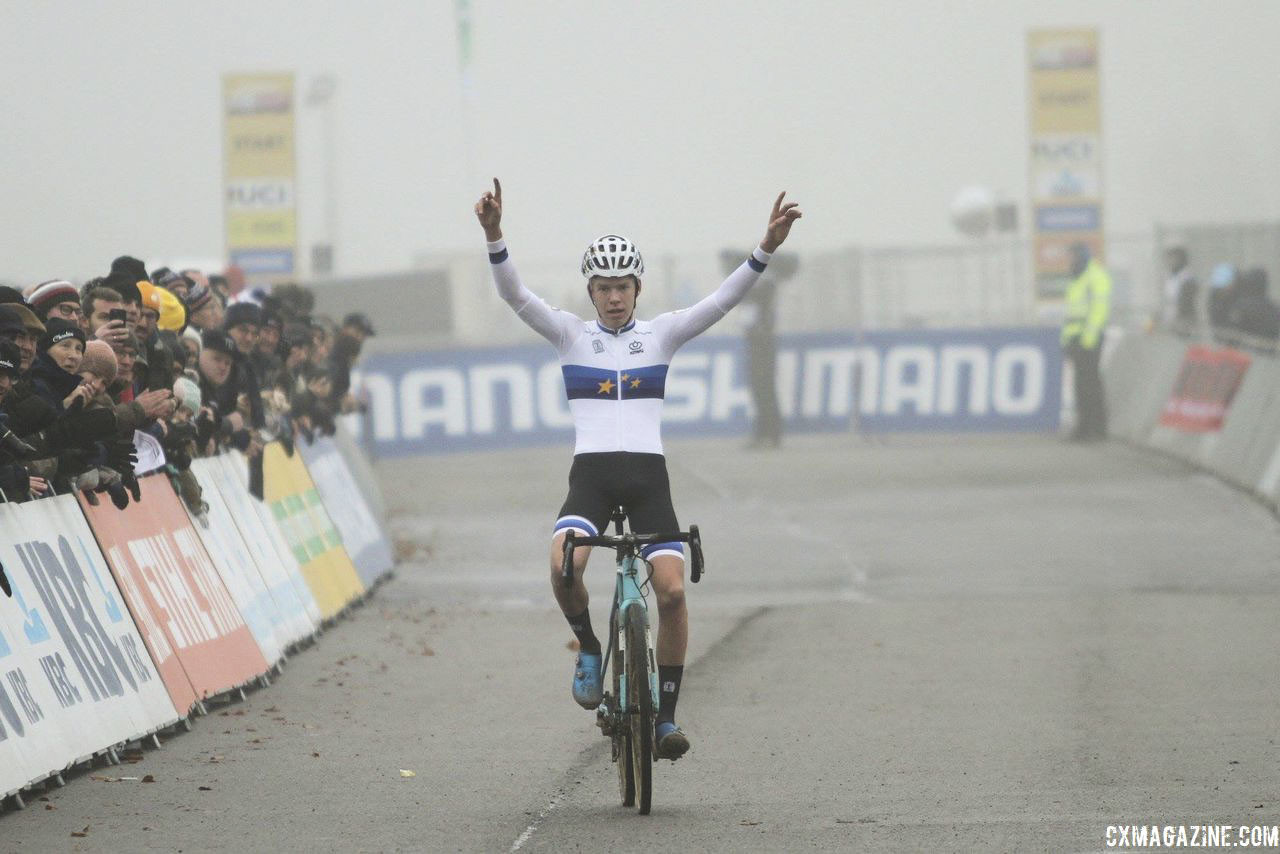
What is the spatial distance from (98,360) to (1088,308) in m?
20.2

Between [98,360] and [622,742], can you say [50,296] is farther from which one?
A: [622,742]

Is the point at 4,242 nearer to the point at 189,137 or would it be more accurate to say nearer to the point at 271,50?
the point at 189,137

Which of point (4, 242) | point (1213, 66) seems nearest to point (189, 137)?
point (4, 242)

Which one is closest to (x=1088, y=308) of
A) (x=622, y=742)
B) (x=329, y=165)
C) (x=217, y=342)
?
(x=217, y=342)

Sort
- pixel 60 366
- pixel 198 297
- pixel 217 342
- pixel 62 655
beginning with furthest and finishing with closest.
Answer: pixel 198 297
pixel 217 342
pixel 60 366
pixel 62 655

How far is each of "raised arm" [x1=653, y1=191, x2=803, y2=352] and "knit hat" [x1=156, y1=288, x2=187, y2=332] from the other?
4.74 metres

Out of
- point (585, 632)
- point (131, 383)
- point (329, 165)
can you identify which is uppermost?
point (329, 165)

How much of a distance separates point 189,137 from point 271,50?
8243 mm

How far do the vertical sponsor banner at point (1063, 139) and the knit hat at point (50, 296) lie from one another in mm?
26064

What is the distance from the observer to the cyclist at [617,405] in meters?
8.54

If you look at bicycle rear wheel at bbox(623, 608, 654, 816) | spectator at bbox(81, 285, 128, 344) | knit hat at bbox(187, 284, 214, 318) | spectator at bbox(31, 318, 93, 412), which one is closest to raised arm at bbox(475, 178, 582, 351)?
bicycle rear wheel at bbox(623, 608, 654, 816)

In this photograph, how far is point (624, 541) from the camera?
8195mm

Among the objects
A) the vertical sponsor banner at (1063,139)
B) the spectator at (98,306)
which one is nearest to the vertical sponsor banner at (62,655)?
the spectator at (98,306)

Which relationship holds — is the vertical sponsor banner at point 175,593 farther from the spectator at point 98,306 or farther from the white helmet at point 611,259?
the white helmet at point 611,259
